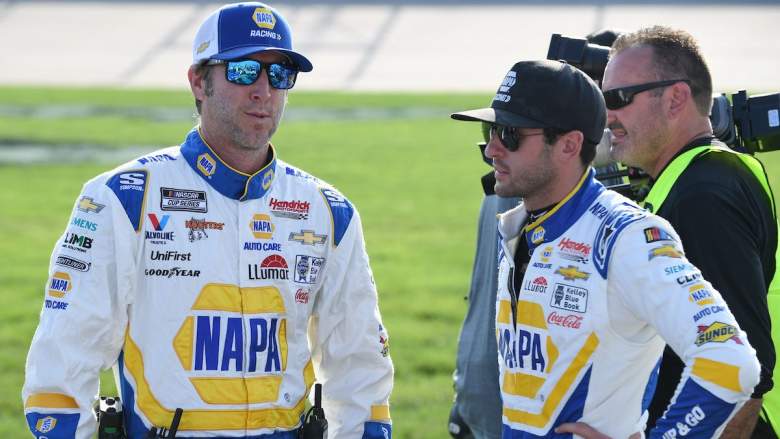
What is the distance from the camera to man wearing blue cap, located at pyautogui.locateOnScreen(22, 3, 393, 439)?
12.2 feet

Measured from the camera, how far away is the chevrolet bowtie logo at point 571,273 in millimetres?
3495

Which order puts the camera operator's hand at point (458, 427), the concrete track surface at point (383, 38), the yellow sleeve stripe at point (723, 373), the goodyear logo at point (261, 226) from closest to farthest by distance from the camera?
the yellow sleeve stripe at point (723, 373) → the goodyear logo at point (261, 226) → the camera operator's hand at point (458, 427) → the concrete track surface at point (383, 38)

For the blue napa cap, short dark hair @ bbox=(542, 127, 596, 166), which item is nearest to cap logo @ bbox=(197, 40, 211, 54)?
the blue napa cap

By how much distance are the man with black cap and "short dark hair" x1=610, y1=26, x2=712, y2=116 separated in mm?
666

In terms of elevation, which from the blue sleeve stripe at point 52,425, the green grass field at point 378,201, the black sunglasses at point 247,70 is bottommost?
the green grass field at point 378,201

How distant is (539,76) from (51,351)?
1674 mm

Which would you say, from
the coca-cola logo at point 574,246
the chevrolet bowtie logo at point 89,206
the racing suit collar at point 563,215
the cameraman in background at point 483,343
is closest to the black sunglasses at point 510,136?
the racing suit collar at point 563,215

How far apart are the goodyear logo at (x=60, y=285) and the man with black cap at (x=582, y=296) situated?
132 centimetres

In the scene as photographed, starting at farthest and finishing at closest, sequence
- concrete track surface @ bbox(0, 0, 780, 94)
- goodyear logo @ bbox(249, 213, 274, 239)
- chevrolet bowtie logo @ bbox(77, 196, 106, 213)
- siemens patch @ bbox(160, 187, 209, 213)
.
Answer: concrete track surface @ bbox(0, 0, 780, 94)
goodyear logo @ bbox(249, 213, 274, 239)
siemens patch @ bbox(160, 187, 209, 213)
chevrolet bowtie logo @ bbox(77, 196, 106, 213)

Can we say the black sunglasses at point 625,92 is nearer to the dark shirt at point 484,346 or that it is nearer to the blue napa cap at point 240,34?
the dark shirt at point 484,346

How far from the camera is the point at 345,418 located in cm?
413

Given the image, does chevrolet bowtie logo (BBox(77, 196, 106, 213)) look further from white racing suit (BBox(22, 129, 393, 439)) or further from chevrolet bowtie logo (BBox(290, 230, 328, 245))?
chevrolet bowtie logo (BBox(290, 230, 328, 245))

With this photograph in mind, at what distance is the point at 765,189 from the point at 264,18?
5.74 feet

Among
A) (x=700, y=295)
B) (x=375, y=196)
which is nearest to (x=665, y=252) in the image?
(x=700, y=295)
